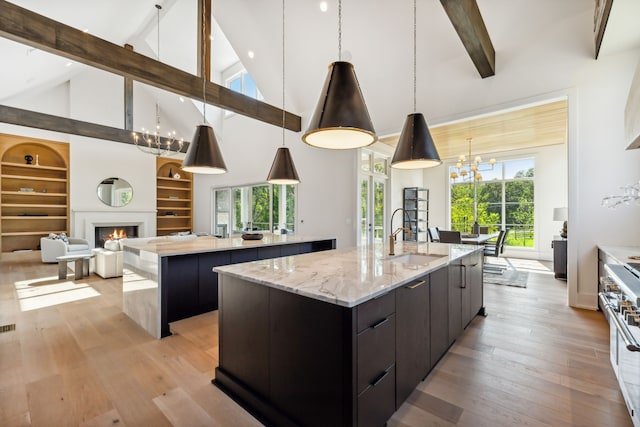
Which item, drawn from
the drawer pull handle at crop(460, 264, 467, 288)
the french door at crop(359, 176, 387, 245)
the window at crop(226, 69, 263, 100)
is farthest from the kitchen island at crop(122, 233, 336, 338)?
the window at crop(226, 69, 263, 100)

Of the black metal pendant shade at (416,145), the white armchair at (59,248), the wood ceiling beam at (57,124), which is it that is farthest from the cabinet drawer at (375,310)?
the wood ceiling beam at (57,124)

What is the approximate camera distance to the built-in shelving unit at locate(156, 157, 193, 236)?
9.73 meters

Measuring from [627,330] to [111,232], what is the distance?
10.6 metres

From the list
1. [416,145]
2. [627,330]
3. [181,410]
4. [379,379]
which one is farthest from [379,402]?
[416,145]

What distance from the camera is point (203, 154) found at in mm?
3137

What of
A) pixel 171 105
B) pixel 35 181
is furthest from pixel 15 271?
pixel 171 105

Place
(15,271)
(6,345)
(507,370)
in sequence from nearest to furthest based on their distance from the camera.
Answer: (507,370) → (6,345) → (15,271)

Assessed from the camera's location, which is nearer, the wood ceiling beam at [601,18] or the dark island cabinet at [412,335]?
the dark island cabinet at [412,335]

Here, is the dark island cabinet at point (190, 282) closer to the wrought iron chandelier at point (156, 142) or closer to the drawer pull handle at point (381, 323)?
the drawer pull handle at point (381, 323)

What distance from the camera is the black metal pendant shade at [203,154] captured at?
312 cm

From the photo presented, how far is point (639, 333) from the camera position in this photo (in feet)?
4.47

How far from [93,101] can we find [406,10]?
28.5 ft

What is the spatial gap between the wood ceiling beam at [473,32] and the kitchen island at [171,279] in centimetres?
324

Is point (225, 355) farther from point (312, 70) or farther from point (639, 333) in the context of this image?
point (312, 70)
